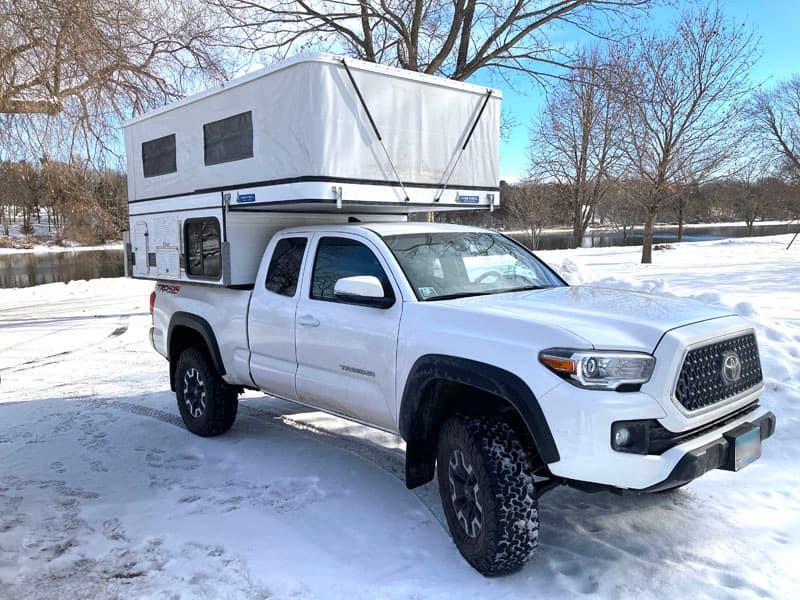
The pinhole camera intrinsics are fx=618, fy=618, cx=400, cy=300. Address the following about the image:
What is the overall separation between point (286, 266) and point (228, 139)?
122cm

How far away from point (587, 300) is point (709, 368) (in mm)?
787

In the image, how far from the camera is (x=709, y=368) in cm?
311

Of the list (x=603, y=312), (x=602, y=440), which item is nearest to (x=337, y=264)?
(x=603, y=312)

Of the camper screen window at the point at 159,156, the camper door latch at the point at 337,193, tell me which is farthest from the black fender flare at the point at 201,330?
the camper door latch at the point at 337,193

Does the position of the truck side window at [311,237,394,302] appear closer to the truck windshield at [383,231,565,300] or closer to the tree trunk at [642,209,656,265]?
the truck windshield at [383,231,565,300]

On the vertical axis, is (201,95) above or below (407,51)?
below

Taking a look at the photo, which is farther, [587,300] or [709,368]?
[587,300]

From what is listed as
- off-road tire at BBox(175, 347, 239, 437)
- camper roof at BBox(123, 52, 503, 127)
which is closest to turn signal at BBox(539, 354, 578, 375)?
camper roof at BBox(123, 52, 503, 127)

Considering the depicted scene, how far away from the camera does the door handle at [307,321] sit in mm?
4309

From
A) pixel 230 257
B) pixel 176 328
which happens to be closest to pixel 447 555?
pixel 230 257

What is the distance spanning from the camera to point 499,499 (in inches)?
121

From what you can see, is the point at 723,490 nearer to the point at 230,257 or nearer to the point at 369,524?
the point at 369,524

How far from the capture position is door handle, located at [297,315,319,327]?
4.31 metres

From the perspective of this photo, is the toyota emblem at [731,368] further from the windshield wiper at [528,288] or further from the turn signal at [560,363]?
the windshield wiper at [528,288]
